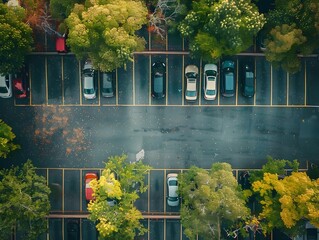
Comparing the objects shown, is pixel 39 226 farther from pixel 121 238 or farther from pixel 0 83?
pixel 0 83

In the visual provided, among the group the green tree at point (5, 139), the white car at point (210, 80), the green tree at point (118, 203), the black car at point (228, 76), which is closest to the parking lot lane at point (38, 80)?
the green tree at point (5, 139)

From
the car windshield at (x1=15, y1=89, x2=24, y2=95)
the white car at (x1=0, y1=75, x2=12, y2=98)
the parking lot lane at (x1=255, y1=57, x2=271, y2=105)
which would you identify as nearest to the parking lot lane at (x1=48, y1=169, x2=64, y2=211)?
the car windshield at (x1=15, y1=89, x2=24, y2=95)

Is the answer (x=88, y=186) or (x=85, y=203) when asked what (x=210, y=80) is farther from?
(x=85, y=203)

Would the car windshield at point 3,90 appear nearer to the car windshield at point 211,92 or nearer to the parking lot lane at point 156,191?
the parking lot lane at point 156,191

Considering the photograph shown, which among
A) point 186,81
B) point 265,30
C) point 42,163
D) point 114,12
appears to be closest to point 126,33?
point 114,12

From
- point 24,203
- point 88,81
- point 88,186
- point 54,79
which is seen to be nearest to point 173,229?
point 88,186

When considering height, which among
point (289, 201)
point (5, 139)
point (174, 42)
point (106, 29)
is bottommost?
point (289, 201)
